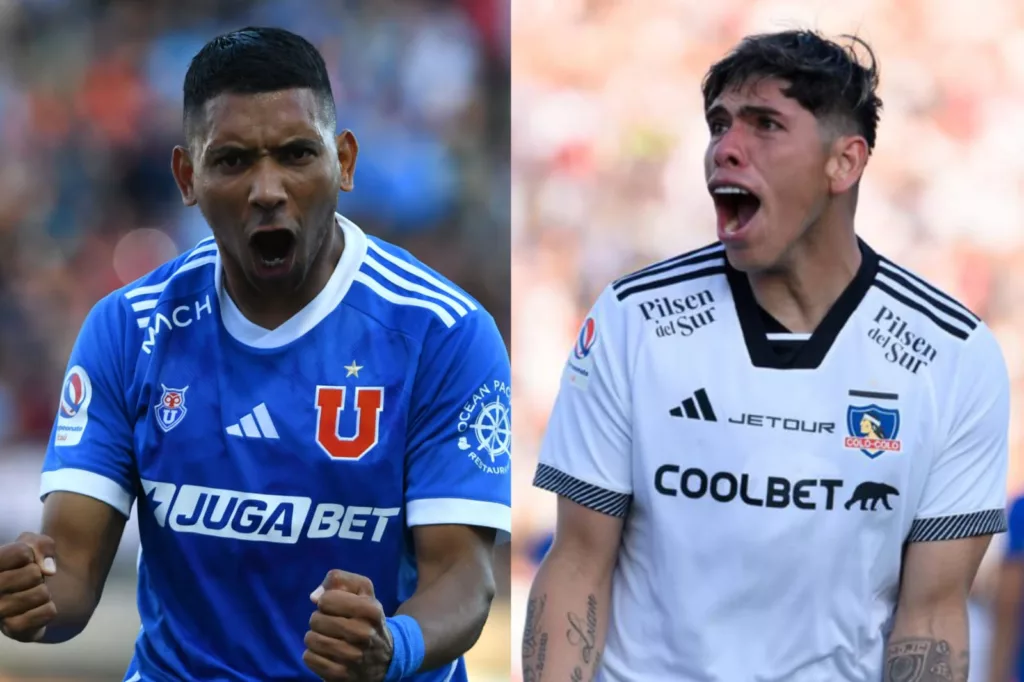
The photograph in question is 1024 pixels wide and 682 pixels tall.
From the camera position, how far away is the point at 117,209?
9586 millimetres

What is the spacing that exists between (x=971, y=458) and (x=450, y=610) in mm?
1163

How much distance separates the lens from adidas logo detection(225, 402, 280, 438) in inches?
139

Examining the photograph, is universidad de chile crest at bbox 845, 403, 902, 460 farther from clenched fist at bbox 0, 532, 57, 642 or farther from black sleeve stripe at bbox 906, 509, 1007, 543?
clenched fist at bbox 0, 532, 57, 642

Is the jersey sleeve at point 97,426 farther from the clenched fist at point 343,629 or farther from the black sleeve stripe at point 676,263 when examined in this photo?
the black sleeve stripe at point 676,263

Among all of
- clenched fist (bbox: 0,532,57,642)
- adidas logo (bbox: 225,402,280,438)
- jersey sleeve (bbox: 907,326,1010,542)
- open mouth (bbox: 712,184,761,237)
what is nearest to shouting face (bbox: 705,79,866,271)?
open mouth (bbox: 712,184,761,237)

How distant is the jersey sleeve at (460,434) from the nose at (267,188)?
0.47 meters

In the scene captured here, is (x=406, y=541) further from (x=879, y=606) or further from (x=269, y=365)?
(x=879, y=606)

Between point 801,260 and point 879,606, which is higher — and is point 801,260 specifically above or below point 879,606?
above

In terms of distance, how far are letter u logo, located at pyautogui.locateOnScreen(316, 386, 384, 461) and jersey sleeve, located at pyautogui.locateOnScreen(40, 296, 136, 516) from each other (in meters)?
0.46

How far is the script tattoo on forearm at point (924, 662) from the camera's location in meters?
3.34

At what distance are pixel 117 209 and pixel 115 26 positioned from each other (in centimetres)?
129

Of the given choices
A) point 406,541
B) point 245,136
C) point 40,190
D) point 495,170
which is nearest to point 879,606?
point 406,541

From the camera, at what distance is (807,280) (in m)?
3.52

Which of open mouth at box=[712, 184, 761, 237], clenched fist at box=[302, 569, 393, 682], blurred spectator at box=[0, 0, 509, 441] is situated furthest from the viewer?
blurred spectator at box=[0, 0, 509, 441]
